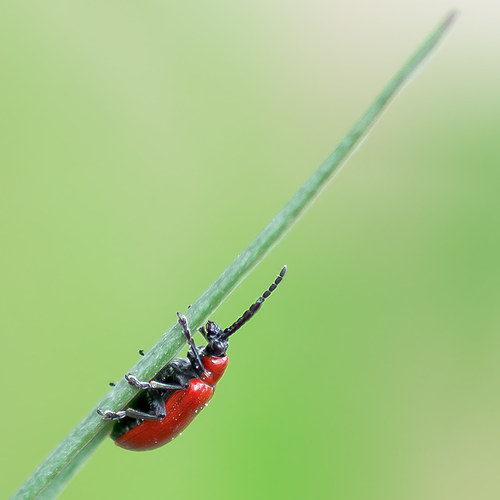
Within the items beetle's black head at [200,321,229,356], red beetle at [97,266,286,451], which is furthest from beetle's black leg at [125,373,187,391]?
beetle's black head at [200,321,229,356]

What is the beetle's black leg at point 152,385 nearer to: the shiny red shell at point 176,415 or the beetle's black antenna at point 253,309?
the shiny red shell at point 176,415

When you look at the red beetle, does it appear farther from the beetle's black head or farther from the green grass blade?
the green grass blade

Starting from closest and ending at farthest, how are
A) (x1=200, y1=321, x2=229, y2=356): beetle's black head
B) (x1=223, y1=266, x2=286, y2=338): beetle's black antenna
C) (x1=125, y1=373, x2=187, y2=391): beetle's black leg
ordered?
(x1=125, y1=373, x2=187, y2=391): beetle's black leg < (x1=223, y1=266, x2=286, y2=338): beetle's black antenna < (x1=200, y1=321, x2=229, y2=356): beetle's black head

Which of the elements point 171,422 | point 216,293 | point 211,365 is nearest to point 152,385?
point 171,422

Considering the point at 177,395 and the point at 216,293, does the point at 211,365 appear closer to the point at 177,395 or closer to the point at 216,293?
the point at 177,395

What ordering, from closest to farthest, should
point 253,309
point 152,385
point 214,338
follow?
point 152,385 < point 253,309 < point 214,338

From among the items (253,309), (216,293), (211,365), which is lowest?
(211,365)

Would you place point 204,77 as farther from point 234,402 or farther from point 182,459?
point 182,459
